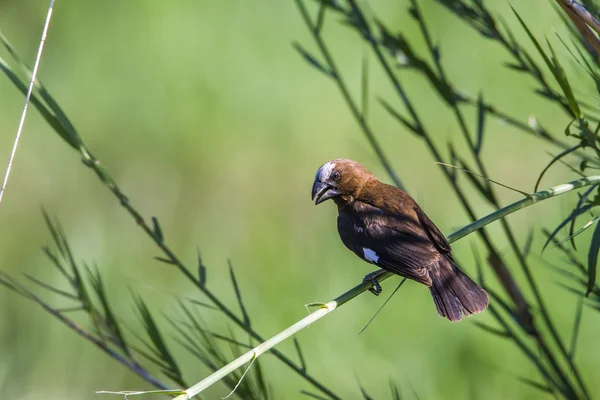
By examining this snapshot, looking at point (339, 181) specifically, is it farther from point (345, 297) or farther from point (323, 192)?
point (345, 297)

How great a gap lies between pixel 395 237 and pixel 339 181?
435mm

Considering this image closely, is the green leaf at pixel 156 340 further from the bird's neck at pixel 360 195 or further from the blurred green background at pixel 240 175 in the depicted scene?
the blurred green background at pixel 240 175

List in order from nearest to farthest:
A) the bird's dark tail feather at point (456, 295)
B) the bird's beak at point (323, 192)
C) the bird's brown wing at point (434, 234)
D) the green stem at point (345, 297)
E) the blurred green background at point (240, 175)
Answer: the green stem at point (345, 297) → the bird's dark tail feather at point (456, 295) → the bird's brown wing at point (434, 234) → the bird's beak at point (323, 192) → the blurred green background at point (240, 175)

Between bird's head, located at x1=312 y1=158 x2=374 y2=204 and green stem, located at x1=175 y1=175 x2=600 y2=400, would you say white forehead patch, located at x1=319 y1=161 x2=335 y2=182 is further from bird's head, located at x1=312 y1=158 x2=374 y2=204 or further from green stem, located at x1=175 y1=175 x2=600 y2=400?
green stem, located at x1=175 y1=175 x2=600 y2=400

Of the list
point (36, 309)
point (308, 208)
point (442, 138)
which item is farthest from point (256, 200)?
point (36, 309)

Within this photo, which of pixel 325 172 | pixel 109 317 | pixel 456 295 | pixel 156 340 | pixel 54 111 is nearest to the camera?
pixel 54 111

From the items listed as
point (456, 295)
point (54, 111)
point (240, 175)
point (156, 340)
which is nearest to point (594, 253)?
point (456, 295)

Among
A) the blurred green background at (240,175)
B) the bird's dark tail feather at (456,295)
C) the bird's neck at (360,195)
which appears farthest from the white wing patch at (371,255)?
the blurred green background at (240,175)

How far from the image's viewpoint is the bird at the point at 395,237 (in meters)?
2.20

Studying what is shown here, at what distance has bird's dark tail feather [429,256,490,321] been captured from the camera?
2.18m

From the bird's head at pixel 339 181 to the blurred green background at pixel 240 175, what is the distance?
1.54 metres

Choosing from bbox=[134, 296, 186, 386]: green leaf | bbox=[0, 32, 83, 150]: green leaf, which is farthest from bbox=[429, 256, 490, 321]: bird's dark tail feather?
bbox=[0, 32, 83, 150]: green leaf

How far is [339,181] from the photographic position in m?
2.72

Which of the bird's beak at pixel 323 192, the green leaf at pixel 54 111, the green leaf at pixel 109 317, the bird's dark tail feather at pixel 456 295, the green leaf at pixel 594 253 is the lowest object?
the green leaf at pixel 109 317
